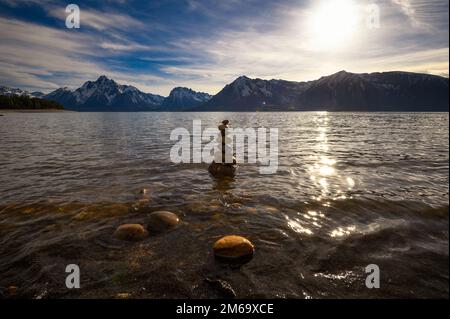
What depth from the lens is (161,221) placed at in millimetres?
9695

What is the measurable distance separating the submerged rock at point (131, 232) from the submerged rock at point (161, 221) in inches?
16.4

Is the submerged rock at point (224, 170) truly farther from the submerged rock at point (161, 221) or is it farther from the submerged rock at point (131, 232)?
the submerged rock at point (131, 232)

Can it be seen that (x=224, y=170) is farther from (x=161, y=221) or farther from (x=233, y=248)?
(x=233, y=248)

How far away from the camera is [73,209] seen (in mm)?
11406

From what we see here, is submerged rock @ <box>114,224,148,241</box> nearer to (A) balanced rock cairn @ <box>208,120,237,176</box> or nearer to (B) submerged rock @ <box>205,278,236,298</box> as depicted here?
(B) submerged rock @ <box>205,278,236,298</box>

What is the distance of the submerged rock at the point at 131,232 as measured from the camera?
28.7 feet

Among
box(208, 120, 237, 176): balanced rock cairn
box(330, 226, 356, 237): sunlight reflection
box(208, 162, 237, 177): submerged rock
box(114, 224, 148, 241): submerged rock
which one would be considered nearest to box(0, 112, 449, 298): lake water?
box(330, 226, 356, 237): sunlight reflection

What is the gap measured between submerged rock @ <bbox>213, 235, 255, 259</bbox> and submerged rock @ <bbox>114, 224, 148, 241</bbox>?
2.90 m

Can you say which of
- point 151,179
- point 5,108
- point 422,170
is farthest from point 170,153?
point 5,108

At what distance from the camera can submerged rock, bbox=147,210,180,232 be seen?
9.48 m

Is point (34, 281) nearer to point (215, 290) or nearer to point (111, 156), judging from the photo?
point (215, 290)

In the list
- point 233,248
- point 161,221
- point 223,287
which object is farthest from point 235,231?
point 223,287

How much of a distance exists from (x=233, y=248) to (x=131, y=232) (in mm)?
3858
